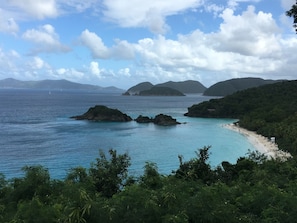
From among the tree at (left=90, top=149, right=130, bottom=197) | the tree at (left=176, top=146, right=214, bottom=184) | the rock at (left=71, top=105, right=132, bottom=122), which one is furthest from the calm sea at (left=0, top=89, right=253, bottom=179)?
the tree at (left=90, top=149, right=130, bottom=197)

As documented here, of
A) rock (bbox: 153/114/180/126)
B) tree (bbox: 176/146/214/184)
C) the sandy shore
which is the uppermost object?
tree (bbox: 176/146/214/184)

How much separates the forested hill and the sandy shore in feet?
7.92

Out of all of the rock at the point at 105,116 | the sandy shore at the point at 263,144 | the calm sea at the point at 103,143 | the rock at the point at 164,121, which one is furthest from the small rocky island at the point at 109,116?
the sandy shore at the point at 263,144

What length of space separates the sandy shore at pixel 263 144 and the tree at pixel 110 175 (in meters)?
33.3

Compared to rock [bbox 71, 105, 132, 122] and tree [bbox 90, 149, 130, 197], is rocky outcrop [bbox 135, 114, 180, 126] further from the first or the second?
tree [bbox 90, 149, 130, 197]

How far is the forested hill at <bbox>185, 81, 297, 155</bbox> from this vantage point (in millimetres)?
84688

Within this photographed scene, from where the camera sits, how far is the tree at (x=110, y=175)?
19.6 m

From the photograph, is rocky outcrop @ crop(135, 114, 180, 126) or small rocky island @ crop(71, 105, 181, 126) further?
small rocky island @ crop(71, 105, 181, 126)

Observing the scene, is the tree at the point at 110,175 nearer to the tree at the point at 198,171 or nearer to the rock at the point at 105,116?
the tree at the point at 198,171

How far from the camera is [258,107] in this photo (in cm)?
11175

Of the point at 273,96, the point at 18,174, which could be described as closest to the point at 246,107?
the point at 273,96

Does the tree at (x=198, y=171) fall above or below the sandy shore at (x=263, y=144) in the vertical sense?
above

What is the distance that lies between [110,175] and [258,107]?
9914cm

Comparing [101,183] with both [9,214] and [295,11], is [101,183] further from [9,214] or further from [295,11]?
[295,11]
